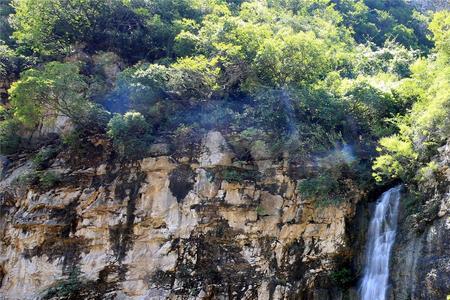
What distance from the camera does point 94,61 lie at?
21359mm

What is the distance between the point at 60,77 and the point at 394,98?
13.0m

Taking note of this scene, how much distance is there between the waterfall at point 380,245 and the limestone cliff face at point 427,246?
314 mm

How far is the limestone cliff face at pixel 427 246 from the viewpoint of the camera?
1234 cm

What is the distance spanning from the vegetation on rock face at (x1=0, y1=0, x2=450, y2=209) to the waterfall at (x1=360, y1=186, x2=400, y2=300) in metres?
1.01

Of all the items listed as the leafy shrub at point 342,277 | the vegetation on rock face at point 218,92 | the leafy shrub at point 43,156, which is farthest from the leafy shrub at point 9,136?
the leafy shrub at point 342,277

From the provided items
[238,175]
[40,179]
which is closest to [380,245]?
[238,175]

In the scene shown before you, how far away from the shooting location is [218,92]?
60.1ft

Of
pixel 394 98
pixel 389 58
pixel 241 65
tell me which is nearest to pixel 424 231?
pixel 394 98

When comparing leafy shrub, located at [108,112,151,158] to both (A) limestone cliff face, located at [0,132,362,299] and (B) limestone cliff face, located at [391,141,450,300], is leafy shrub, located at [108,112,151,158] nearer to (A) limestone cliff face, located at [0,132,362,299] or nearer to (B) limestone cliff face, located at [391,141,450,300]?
(A) limestone cliff face, located at [0,132,362,299]

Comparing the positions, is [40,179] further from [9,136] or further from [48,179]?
[9,136]

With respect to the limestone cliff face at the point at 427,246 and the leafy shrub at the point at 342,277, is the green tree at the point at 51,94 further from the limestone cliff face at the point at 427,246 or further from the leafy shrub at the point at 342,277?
the limestone cliff face at the point at 427,246

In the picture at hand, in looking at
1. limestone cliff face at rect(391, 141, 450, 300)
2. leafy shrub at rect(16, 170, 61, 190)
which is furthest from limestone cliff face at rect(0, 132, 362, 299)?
limestone cliff face at rect(391, 141, 450, 300)

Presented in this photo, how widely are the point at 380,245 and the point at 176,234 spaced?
713 centimetres

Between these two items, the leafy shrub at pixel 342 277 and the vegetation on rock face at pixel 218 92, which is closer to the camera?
the leafy shrub at pixel 342 277
